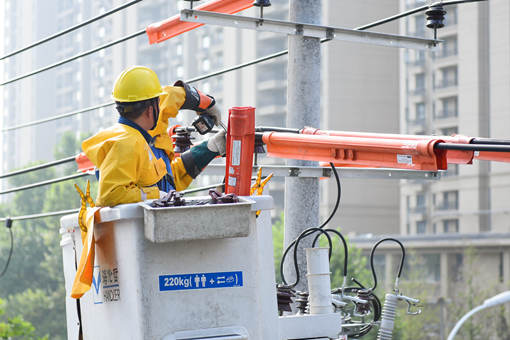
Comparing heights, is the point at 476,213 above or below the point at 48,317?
above

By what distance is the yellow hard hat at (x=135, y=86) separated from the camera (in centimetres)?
415

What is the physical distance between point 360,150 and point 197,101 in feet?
3.28

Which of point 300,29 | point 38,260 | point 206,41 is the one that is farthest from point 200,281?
point 206,41

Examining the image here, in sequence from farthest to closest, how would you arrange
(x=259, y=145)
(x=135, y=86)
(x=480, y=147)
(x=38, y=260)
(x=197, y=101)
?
1. (x=38, y=260)
2. (x=259, y=145)
3. (x=197, y=101)
4. (x=135, y=86)
5. (x=480, y=147)

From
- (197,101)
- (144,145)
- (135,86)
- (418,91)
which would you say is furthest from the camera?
(418,91)

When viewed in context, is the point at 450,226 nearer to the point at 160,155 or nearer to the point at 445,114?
the point at 445,114

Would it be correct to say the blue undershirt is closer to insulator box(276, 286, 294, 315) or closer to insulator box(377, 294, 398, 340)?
insulator box(276, 286, 294, 315)

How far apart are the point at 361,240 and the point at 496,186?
9.82m

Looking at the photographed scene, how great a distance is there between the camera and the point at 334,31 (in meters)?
6.12

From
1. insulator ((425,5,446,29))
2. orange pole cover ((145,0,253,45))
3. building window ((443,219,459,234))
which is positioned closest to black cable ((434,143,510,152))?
insulator ((425,5,446,29))

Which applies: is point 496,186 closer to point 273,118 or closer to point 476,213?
point 476,213

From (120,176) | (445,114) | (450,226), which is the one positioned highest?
(445,114)

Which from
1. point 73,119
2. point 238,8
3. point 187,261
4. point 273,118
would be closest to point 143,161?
point 187,261

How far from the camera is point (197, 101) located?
464 cm
